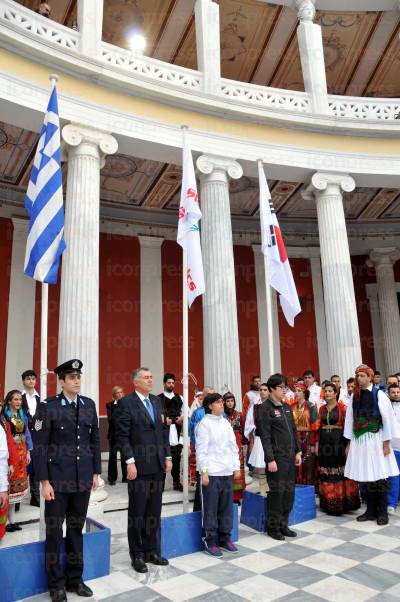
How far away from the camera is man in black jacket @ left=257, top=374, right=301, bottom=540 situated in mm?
5016

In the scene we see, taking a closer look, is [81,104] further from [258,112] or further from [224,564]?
[224,564]

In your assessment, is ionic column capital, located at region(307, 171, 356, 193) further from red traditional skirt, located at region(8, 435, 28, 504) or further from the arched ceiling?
red traditional skirt, located at region(8, 435, 28, 504)

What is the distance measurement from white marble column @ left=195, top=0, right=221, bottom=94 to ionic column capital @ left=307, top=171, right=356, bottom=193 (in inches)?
116

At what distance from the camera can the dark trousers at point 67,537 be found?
357 cm

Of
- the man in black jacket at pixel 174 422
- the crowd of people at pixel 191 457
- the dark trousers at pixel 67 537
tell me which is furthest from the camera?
the man in black jacket at pixel 174 422

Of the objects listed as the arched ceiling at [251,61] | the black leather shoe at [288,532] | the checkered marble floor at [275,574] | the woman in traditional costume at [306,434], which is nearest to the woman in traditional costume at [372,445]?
the checkered marble floor at [275,574]

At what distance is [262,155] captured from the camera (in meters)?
10.3

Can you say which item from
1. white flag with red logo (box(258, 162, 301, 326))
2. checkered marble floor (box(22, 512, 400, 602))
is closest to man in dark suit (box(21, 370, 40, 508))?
checkered marble floor (box(22, 512, 400, 602))

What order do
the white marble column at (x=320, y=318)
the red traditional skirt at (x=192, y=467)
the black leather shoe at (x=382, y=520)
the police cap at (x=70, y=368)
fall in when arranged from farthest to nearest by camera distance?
the white marble column at (x=320, y=318) < the red traditional skirt at (x=192, y=467) < the black leather shoe at (x=382, y=520) < the police cap at (x=70, y=368)

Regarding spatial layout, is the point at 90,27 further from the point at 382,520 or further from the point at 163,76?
the point at 382,520

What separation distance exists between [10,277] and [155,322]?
398 centimetres

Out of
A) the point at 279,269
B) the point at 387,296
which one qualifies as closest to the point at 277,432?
the point at 279,269

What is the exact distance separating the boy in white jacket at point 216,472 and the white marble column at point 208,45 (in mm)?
7671

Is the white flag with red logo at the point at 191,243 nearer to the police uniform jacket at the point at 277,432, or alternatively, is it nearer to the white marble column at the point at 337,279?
the police uniform jacket at the point at 277,432
